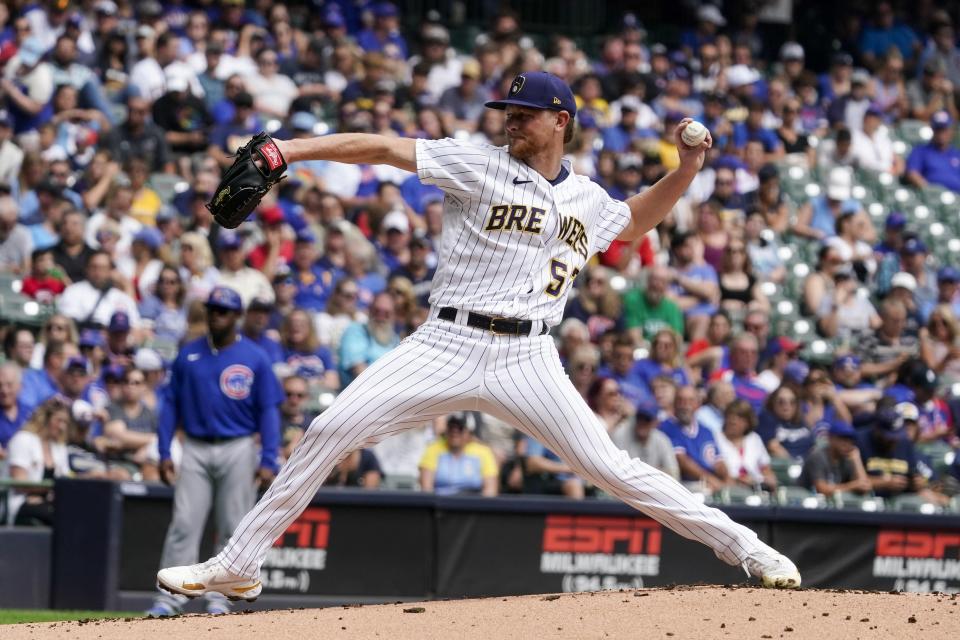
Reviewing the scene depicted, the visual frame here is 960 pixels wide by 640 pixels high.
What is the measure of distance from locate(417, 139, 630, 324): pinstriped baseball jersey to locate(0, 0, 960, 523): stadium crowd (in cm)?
417

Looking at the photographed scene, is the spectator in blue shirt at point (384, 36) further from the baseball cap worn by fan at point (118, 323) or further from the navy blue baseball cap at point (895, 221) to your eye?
the baseball cap worn by fan at point (118, 323)

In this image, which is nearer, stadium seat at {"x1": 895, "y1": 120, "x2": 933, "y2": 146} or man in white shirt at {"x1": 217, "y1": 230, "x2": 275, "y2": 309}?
man in white shirt at {"x1": 217, "y1": 230, "x2": 275, "y2": 309}

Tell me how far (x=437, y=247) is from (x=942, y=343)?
412 cm

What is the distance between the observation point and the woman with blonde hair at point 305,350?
34.0 ft

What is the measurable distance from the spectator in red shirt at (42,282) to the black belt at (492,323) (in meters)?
5.93

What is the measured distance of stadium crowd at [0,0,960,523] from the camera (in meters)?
9.77

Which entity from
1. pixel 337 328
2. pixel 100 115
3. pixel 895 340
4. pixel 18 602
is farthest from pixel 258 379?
pixel 895 340

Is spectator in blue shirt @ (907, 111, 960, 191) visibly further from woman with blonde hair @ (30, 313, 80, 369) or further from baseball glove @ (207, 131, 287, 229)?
baseball glove @ (207, 131, 287, 229)

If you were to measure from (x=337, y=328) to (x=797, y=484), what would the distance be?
10.8ft

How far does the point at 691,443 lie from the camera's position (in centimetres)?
999

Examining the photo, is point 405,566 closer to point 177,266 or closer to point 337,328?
point 337,328

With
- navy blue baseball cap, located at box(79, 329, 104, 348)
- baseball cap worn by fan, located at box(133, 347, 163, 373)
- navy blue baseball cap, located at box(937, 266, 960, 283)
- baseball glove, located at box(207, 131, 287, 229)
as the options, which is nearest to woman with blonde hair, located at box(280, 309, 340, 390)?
baseball cap worn by fan, located at box(133, 347, 163, 373)

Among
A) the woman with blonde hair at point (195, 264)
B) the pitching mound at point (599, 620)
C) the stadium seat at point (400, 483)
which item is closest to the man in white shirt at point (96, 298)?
the woman with blonde hair at point (195, 264)

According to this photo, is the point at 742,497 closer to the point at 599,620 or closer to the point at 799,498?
the point at 799,498
